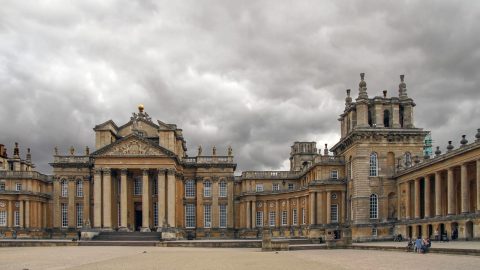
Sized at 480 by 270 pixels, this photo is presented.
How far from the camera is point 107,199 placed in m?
76.9

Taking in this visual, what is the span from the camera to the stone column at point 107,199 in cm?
7669

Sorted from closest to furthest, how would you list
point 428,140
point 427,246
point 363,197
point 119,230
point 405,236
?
point 427,246
point 405,236
point 363,197
point 119,230
point 428,140

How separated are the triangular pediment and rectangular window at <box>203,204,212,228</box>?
11.9m

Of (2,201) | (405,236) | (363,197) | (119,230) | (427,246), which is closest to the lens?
(427,246)

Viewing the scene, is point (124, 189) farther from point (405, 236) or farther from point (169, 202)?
point (405, 236)

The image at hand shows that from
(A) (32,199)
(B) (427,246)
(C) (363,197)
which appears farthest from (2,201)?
(B) (427,246)

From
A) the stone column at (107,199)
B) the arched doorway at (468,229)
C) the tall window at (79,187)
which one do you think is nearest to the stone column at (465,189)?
the arched doorway at (468,229)

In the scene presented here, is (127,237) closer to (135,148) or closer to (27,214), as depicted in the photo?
(135,148)

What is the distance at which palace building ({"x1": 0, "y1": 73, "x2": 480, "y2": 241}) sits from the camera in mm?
59625

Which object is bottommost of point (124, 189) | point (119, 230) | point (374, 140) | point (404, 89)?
point (119, 230)

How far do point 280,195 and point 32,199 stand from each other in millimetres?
33620

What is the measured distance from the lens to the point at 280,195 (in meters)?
83.8

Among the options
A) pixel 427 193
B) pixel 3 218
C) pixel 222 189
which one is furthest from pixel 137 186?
pixel 427 193

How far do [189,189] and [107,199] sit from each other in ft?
45.1
